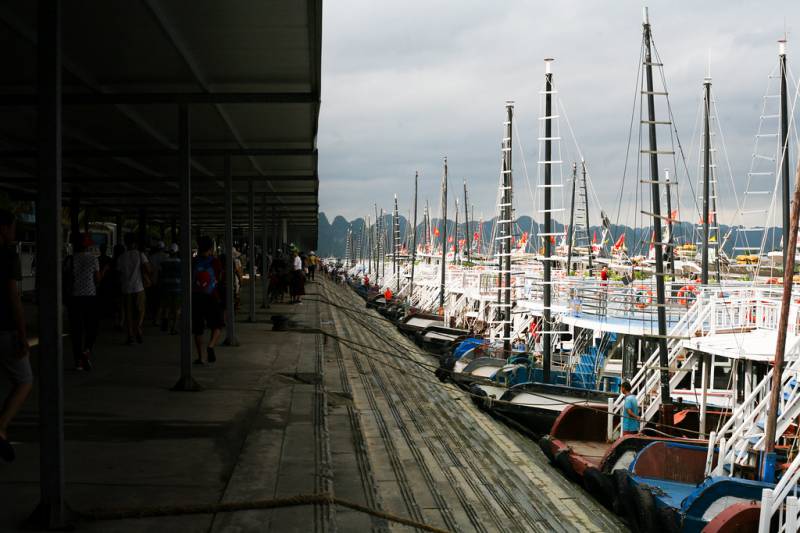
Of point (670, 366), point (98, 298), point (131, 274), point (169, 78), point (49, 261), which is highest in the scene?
point (169, 78)

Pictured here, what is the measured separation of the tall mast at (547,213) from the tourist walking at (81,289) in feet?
46.2

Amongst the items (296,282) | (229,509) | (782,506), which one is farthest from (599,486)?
(296,282)

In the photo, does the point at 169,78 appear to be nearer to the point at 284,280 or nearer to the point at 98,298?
the point at 98,298

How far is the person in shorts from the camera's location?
606 centimetres

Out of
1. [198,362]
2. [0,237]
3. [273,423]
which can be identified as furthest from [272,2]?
[198,362]

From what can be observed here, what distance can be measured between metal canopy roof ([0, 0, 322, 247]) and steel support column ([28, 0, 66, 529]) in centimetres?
293

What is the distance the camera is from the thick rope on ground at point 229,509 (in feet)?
18.0

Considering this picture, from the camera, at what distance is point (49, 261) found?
5055 millimetres

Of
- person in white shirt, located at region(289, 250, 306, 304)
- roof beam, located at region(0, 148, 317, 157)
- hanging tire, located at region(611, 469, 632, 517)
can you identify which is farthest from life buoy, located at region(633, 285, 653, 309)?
person in white shirt, located at region(289, 250, 306, 304)

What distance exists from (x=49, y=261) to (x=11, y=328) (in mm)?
1475

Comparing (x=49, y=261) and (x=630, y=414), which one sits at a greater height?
(x=49, y=261)

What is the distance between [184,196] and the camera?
1061 centimetres

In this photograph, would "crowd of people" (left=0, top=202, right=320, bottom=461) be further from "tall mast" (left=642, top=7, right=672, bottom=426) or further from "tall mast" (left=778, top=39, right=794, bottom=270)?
"tall mast" (left=778, top=39, right=794, bottom=270)

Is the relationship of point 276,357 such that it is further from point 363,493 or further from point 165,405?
point 363,493
